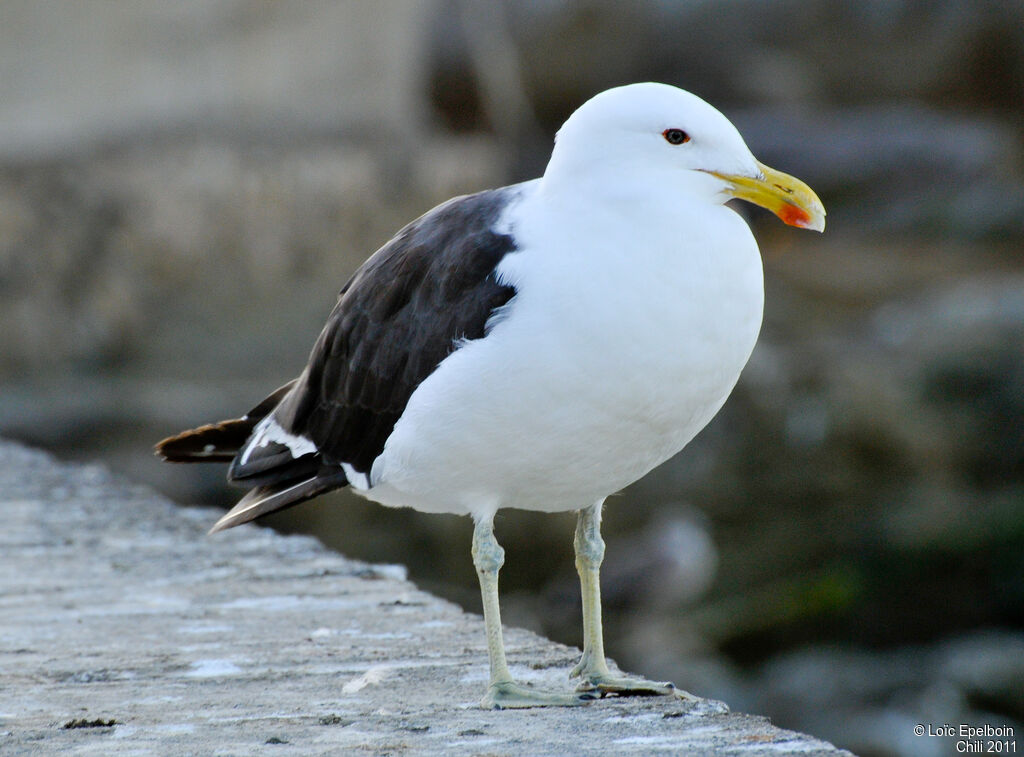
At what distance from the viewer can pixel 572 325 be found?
3355 millimetres

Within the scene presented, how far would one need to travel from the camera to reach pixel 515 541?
9477 mm

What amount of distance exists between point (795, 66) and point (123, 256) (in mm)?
6505

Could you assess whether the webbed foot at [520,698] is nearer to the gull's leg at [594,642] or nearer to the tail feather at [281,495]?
the gull's leg at [594,642]

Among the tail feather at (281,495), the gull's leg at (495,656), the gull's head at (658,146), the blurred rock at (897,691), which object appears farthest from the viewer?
the blurred rock at (897,691)

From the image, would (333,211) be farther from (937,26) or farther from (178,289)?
(937,26)

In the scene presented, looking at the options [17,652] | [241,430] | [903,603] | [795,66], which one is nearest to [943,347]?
[903,603]

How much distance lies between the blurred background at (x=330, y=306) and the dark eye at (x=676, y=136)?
19.1 ft

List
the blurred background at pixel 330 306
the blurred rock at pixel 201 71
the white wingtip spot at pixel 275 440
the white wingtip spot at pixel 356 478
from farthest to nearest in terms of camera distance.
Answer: the blurred rock at pixel 201 71 < the blurred background at pixel 330 306 < the white wingtip spot at pixel 275 440 < the white wingtip spot at pixel 356 478

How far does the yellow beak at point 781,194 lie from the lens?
3590 millimetres

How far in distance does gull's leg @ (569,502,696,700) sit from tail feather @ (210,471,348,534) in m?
0.66

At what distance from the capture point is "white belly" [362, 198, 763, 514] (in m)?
3.35

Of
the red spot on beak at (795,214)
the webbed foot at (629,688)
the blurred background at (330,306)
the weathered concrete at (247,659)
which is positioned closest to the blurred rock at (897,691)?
the blurred background at (330,306)

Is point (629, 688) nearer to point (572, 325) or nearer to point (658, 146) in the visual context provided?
point (572, 325)

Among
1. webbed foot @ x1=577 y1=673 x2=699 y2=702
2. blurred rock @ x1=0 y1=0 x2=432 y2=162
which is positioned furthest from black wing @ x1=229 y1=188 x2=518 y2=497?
blurred rock @ x1=0 y1=0 x2=432 y2=162
